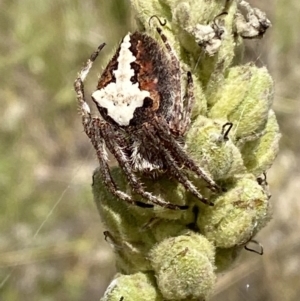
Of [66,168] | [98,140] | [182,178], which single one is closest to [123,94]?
[98,140]

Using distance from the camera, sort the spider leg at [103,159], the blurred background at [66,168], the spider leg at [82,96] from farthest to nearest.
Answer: the blurred background at [66,168] < the spider leg at [82,96] < the spider leg at [103,159]

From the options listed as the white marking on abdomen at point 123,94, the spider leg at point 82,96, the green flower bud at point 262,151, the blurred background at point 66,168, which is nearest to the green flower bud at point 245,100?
the green flower bud at point 262,151

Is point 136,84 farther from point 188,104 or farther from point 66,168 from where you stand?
point 66,168

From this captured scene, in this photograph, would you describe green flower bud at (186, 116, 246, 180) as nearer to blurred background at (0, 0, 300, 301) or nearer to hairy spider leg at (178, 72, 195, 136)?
hairy spider leg at (178, 72, 195, 136)

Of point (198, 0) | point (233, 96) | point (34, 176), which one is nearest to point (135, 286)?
point (233, 96)

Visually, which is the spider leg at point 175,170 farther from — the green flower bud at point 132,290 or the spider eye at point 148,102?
the green flower bud at point 132,290

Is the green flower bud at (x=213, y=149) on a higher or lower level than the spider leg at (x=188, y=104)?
lower

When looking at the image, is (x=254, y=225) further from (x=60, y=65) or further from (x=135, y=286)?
(x=60, y=65)
